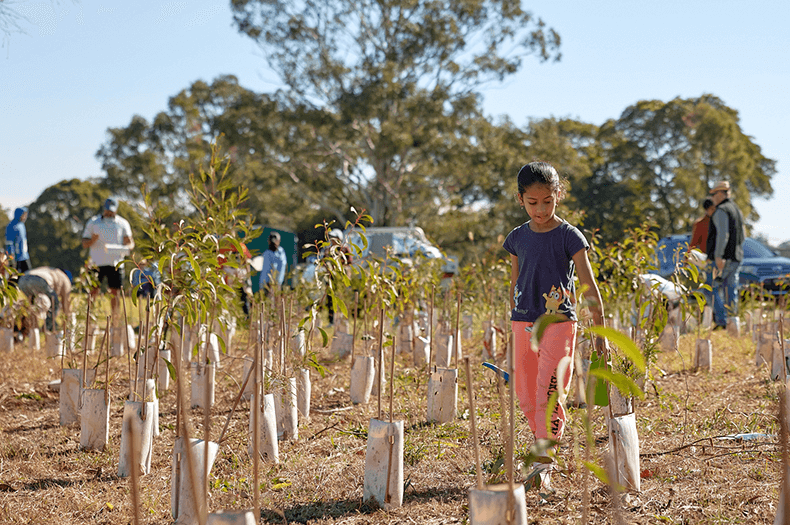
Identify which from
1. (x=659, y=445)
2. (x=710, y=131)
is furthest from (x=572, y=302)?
(x=710, y=131)

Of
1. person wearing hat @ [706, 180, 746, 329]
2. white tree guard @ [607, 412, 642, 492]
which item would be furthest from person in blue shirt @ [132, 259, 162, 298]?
person wearing hat @ [706, 180, 746, 329]

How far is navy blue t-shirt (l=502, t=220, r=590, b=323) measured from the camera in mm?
2371

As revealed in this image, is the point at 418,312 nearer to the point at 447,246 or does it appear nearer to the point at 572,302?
the point at 572,302

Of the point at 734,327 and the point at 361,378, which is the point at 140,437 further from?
the point at 734,327

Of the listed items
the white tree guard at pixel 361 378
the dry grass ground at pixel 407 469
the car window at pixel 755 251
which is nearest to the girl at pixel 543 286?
the dry grass ground at pixel 407 469

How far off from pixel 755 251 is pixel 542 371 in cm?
990

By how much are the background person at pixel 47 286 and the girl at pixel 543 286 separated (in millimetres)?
5295

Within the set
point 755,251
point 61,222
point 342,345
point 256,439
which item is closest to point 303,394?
point 342,345

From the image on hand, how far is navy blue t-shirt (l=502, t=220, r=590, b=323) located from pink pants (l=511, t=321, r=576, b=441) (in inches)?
2.5

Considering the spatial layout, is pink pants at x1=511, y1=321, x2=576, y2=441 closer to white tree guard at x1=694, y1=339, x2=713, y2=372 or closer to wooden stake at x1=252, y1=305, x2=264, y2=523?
wooden stake at x1=252, y1=305, x2=264, y2=523

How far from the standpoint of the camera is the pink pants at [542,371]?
231 cm

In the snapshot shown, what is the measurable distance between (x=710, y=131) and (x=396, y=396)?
19431mm

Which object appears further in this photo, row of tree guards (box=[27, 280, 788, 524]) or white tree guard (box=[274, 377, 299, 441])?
white tree guard (box=[274, 377, 299, 441])

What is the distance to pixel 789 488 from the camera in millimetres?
1334
